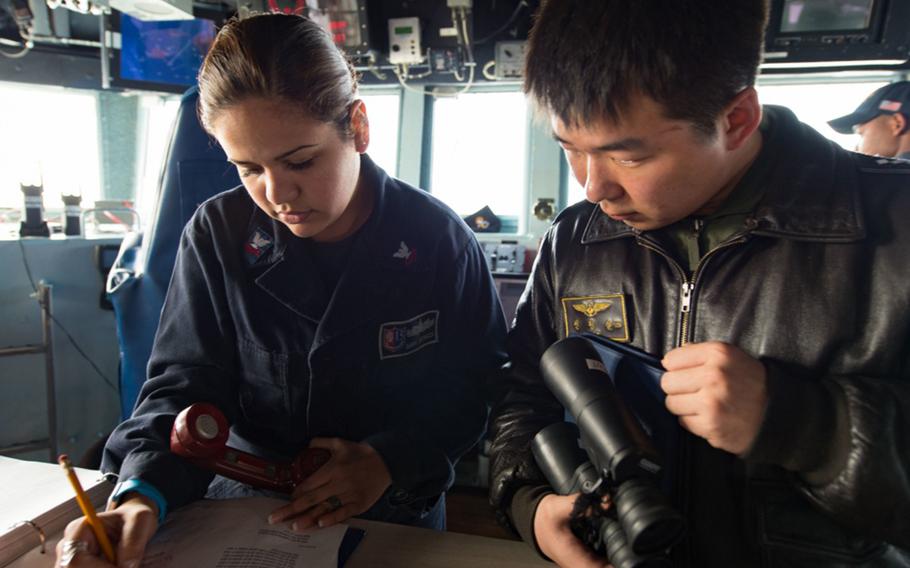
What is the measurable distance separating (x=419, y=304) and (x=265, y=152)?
0.41 meters

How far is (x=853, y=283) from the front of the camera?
780 mm

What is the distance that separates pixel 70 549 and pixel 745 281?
964 millimetres

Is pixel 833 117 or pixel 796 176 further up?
pixel 833 117

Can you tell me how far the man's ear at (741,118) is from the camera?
777 mm

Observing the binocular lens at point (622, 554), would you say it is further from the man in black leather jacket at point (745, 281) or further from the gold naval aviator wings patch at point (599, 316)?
the gold naval aviator wings patch at point (599, 316)

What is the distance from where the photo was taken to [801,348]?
800 millimetres

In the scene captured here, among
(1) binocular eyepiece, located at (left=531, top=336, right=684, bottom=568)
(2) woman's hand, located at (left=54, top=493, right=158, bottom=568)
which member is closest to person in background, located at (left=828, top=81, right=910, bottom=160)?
(1) binocular eyepiece, located at (left=531, top=336, right=684, bottom=568)

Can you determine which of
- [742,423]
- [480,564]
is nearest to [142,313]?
[480,564]

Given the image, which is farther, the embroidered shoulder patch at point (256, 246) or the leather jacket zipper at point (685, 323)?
the embroidered shoulder patch at point (256, 246)

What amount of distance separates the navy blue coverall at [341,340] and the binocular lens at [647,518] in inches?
21.7

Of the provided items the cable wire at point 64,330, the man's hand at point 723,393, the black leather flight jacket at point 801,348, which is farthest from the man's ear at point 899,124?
the cable wire at point 64,330

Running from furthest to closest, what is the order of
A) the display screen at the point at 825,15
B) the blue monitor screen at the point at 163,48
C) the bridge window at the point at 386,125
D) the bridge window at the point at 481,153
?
the bridge window at the point at 386,125 → the bridge window at the point at 481,153 → the blue monitor screen at the point at 163,48 → the display screen at the point at 825,15

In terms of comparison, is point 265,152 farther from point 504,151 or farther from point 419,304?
point 504,151

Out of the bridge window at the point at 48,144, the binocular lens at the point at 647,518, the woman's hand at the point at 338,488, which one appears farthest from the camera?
the bridge window at the point at 48,144
